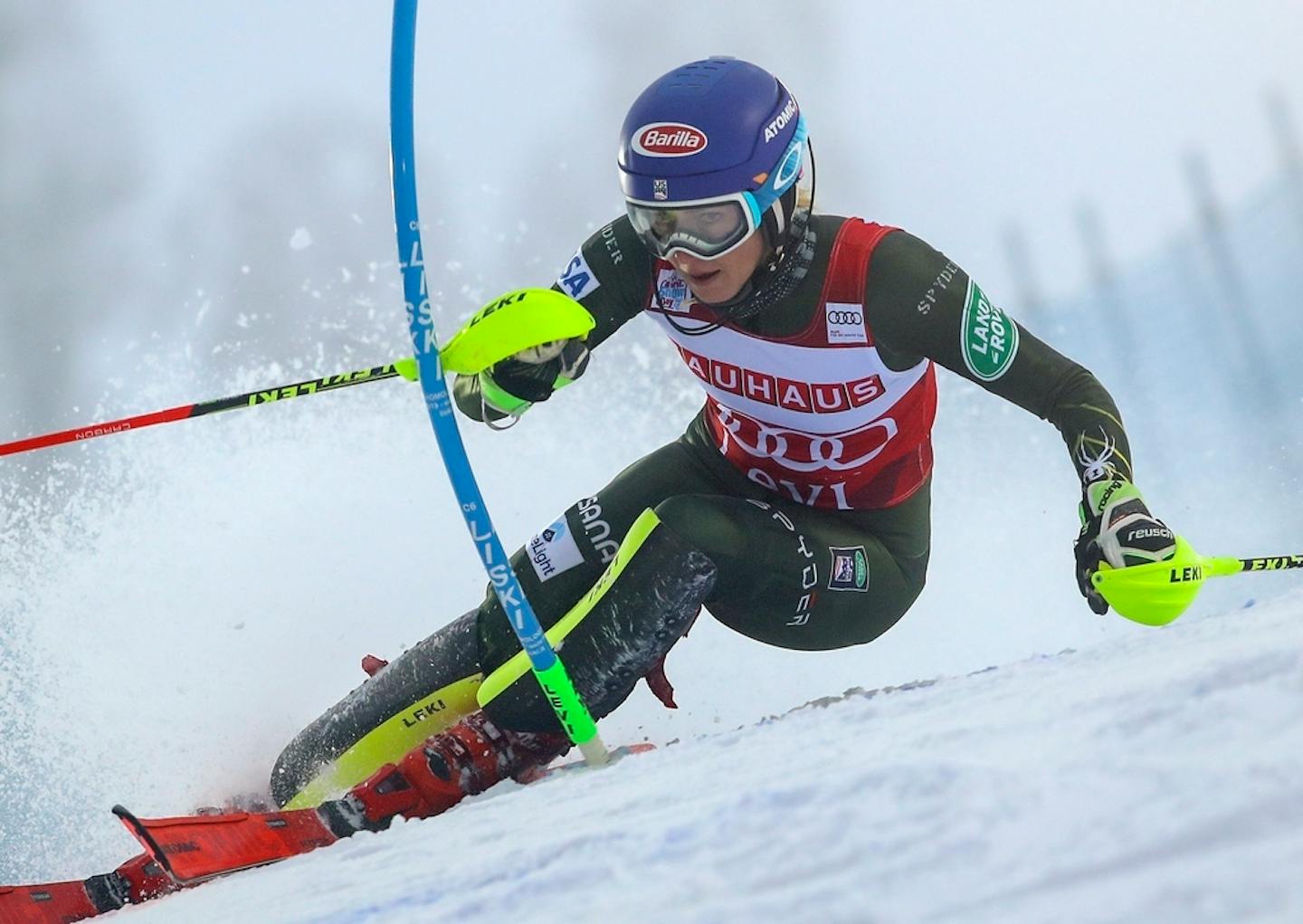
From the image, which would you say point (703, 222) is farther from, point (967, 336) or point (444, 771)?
point (444, 771)

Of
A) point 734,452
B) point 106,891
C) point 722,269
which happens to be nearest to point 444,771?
point 106,891

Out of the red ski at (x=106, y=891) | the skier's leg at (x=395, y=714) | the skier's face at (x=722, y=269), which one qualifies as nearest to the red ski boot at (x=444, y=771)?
the skier's leg at (x=395, y=714)

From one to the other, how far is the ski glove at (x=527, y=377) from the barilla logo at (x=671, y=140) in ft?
1.19

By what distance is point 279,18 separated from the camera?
7.75m

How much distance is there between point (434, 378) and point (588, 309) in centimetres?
66

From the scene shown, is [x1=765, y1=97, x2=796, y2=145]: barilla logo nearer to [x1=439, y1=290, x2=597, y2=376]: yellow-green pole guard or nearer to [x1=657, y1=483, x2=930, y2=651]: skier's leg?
[x1=439, y1=290, x2=597, y2=376]: yellow-green pole guard

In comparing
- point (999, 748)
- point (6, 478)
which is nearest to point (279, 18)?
point (6, 478)

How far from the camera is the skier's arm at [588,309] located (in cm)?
233

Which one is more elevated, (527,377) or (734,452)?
(527,377)

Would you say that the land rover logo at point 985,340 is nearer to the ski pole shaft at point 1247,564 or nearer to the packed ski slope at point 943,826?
the ski pole shaft at point 1247,564

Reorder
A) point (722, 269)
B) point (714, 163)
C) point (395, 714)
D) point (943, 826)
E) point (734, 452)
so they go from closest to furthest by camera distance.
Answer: point (943, 826)
point (714, 163)
point (722, 269)
point (395, 714)
point (734, 452)

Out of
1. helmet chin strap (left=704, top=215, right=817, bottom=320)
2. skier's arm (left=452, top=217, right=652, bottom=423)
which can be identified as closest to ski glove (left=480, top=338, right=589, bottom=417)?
skier's arm (left=452, top=217, right=652, bottom=423)

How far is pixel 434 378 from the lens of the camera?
1.96 m

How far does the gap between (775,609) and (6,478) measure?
4.13 meters
